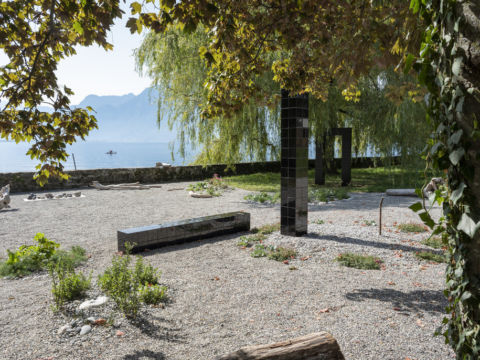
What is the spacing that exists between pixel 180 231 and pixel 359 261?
3.44 m

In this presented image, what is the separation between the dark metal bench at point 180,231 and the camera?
667cm

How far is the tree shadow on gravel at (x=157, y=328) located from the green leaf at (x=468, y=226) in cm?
283

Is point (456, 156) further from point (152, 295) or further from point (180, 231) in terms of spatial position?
point (180, 231)

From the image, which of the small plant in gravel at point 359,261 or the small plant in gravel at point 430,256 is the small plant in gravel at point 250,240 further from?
the small plant in gravel at point 430,256

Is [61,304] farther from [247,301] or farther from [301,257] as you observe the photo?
[301,257]

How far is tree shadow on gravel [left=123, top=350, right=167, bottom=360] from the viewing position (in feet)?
10.6

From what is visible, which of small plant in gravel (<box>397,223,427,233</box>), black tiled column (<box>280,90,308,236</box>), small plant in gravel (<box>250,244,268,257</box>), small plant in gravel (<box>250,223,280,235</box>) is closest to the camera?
small plant in gravel (<box>250,244,268,257</box>)

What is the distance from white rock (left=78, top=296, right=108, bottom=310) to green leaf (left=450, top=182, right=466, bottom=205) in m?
3.91

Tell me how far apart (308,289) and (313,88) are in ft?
12.1

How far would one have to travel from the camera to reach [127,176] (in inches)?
675

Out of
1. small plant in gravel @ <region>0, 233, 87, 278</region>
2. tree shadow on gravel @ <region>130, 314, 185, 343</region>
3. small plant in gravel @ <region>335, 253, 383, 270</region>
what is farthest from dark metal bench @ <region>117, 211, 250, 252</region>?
small plant in gravel @ <region>335, 253, 383, 270</region>

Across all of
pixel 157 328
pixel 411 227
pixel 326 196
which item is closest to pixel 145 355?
pixel 157 328

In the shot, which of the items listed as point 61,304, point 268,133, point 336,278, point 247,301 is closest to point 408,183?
point 268,133

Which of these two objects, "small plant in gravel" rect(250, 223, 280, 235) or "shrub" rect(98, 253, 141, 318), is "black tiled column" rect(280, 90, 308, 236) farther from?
"shrub" rect(98, 253, 141, 318)
